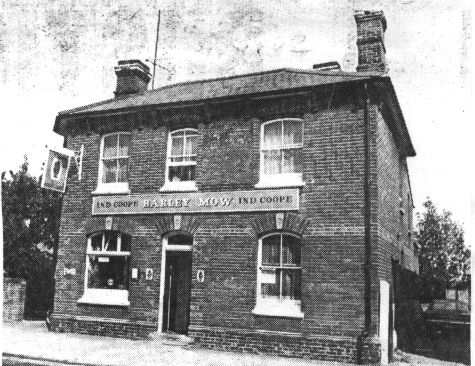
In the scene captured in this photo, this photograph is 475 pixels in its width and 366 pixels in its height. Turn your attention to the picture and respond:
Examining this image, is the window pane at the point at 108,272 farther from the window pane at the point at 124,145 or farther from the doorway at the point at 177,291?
the window pane at the point at 124,145

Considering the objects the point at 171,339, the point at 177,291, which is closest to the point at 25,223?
the point at 177,291

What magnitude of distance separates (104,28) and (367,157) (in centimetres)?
661

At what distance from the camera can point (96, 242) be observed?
14.8 m

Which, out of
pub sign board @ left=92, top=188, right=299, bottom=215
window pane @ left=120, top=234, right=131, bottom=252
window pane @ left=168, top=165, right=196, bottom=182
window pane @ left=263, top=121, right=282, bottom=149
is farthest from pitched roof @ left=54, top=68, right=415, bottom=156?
window pane @ left=120, top=234, right=131, bottom=252

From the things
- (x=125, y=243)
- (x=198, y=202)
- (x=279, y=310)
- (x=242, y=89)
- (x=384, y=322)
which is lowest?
(x=384, y=322)

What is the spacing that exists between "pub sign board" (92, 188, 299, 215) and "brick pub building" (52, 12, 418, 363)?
0.04 m

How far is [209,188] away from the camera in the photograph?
44.5 ft

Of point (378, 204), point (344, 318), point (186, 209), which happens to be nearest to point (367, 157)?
point (378, 204)

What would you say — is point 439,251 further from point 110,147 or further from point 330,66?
point 110,147

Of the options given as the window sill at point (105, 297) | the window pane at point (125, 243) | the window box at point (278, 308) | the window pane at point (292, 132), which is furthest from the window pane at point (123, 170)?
the window box at point (278, 308)

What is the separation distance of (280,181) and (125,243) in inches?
193

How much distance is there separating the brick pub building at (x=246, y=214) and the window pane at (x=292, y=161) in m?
0.03

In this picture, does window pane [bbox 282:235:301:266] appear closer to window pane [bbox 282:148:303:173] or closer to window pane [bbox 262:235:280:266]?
window pane [bbox 262:235:280:266]

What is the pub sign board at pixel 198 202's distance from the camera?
12.8 meters
